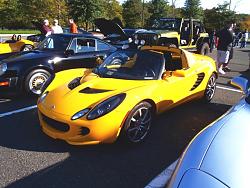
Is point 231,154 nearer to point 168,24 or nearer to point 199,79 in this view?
point 199,79

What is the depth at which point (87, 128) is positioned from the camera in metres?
3.70

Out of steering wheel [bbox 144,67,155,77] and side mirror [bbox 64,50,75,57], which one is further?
side mirror [bbox 64,50,75,57]

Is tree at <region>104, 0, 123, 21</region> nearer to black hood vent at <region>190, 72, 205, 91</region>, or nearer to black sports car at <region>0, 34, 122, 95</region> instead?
black sports car at <region>0, 34, 122, 95</region>

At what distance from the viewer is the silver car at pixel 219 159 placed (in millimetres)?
1821

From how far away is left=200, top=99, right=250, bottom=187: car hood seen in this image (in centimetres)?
184

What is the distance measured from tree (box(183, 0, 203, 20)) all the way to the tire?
175 feet

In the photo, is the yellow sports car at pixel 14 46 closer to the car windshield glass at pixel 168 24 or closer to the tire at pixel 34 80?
the tire at pixel 34 80

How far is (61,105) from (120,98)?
0.77 m

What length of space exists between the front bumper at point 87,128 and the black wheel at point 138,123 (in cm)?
13

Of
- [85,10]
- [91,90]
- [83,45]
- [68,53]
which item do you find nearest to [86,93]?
[91,90]

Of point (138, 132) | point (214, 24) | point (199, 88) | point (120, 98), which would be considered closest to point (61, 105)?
point (120, 98)

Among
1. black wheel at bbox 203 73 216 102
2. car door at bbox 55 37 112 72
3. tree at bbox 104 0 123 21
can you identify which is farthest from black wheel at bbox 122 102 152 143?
tree at bbox 104 0 123 21

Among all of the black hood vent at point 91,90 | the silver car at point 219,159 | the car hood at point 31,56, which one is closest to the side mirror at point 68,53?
the car hood at point 31,56

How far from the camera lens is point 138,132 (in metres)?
4.17
